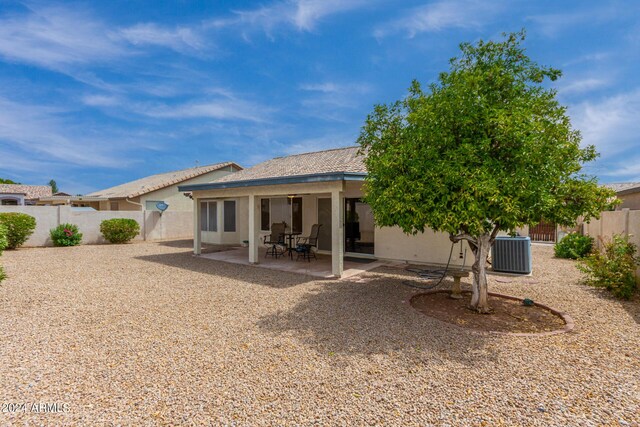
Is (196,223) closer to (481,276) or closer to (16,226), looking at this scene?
(16,226)

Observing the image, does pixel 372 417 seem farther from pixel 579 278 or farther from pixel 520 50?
pixel 579 278

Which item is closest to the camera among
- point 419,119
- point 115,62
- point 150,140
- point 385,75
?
point 419,119

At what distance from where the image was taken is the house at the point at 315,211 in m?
8.54

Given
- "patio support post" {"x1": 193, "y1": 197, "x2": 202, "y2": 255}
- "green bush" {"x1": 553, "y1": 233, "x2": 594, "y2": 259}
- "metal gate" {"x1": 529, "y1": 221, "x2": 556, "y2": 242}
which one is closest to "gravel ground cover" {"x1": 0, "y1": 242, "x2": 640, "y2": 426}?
"patio support post" {"x1": 193, "y1": 197, "x2": 202, "y2": 255}

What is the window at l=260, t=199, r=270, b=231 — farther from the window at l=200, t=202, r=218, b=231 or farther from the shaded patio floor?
the window at l=200, t=202, r=218, b=231

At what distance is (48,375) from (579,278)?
1122cm

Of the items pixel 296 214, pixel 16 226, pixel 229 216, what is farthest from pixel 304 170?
pixel 16 226

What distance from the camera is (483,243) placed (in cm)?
558

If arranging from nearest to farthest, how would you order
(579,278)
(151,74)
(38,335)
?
(38,335) → (579,278) → (151,74)

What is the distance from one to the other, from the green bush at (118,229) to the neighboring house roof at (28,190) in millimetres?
19694

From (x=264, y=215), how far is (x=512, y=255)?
999cm

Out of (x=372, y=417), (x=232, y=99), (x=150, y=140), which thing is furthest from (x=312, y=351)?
(x=150, y=140)

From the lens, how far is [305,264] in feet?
34.1

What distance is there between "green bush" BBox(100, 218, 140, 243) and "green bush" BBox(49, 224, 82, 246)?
4.07 feet
